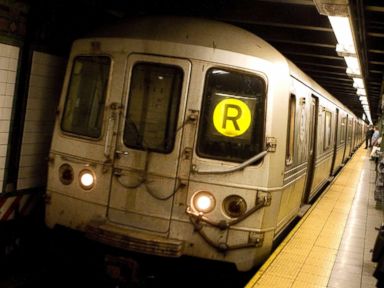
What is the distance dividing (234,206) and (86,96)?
195cm

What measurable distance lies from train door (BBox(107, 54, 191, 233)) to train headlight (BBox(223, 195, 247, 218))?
510 mm

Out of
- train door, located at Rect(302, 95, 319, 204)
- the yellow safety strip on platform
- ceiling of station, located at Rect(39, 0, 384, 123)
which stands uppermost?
ceiling of station, located at Rect(39, 0, 384, 123)

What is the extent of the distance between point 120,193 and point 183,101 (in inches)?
43.4

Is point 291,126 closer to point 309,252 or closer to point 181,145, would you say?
point 309,252

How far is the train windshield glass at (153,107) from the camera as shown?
4.58 meters

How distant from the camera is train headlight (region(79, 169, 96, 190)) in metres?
4.67

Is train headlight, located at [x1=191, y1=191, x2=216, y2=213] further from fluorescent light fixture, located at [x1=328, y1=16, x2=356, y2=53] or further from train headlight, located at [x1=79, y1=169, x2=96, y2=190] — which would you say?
fluorescent light fixture, located at [x1=328, y1=16, x2=356, y2=53]

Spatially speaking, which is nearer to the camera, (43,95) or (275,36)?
(43,95)

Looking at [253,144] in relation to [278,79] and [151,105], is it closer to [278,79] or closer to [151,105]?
[278,79]

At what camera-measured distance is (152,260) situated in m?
4.46

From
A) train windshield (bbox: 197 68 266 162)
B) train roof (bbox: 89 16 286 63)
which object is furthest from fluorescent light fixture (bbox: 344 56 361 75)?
train windshield (bbox: 197 68 266 162)

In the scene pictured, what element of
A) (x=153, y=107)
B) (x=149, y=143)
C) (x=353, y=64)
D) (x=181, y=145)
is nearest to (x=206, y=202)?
(x=181, y=145)

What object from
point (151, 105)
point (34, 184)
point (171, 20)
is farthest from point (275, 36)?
point (34, 184)

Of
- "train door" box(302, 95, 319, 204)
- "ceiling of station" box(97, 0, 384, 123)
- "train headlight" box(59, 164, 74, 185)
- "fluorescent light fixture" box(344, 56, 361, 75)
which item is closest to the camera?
"train headlight" box(59, 164, 74, 185)
